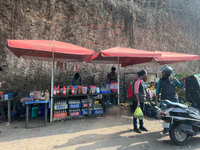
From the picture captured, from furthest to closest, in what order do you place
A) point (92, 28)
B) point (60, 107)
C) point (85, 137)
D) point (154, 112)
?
point (92, 28) → point (154, 112) → point (60, 107) → point (85, 137)

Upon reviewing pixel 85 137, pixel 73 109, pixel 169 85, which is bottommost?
pixel 85 137

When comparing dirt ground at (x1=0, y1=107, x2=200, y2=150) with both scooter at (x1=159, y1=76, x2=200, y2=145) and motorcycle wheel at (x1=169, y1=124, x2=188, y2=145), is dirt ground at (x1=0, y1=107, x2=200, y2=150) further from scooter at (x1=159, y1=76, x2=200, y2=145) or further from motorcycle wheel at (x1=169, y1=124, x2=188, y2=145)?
scooter at (x1=159, y1=76, x2=200, y2=145)

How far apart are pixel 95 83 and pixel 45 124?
4.30 m

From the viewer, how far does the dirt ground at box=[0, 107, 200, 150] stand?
10.3 feet

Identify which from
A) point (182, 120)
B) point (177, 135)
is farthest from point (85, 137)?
point (182, 120)

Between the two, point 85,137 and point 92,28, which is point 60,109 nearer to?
point 85,137

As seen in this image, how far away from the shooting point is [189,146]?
309 cm

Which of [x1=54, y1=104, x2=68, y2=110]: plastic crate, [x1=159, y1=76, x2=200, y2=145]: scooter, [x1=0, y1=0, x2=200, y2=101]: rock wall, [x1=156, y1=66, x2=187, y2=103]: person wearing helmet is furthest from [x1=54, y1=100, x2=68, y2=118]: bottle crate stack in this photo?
[x1=156, y1=66, x2=187, y2=103]: person wearing helmet

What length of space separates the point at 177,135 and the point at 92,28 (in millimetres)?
8021

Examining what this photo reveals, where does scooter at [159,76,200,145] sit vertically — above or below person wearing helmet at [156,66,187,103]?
below

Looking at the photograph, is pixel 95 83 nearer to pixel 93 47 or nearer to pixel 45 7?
pixel 93 47

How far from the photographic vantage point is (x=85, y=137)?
3.60 meters

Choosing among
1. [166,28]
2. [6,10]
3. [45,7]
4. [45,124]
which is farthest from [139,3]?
[45,124]

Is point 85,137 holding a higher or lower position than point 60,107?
lower
